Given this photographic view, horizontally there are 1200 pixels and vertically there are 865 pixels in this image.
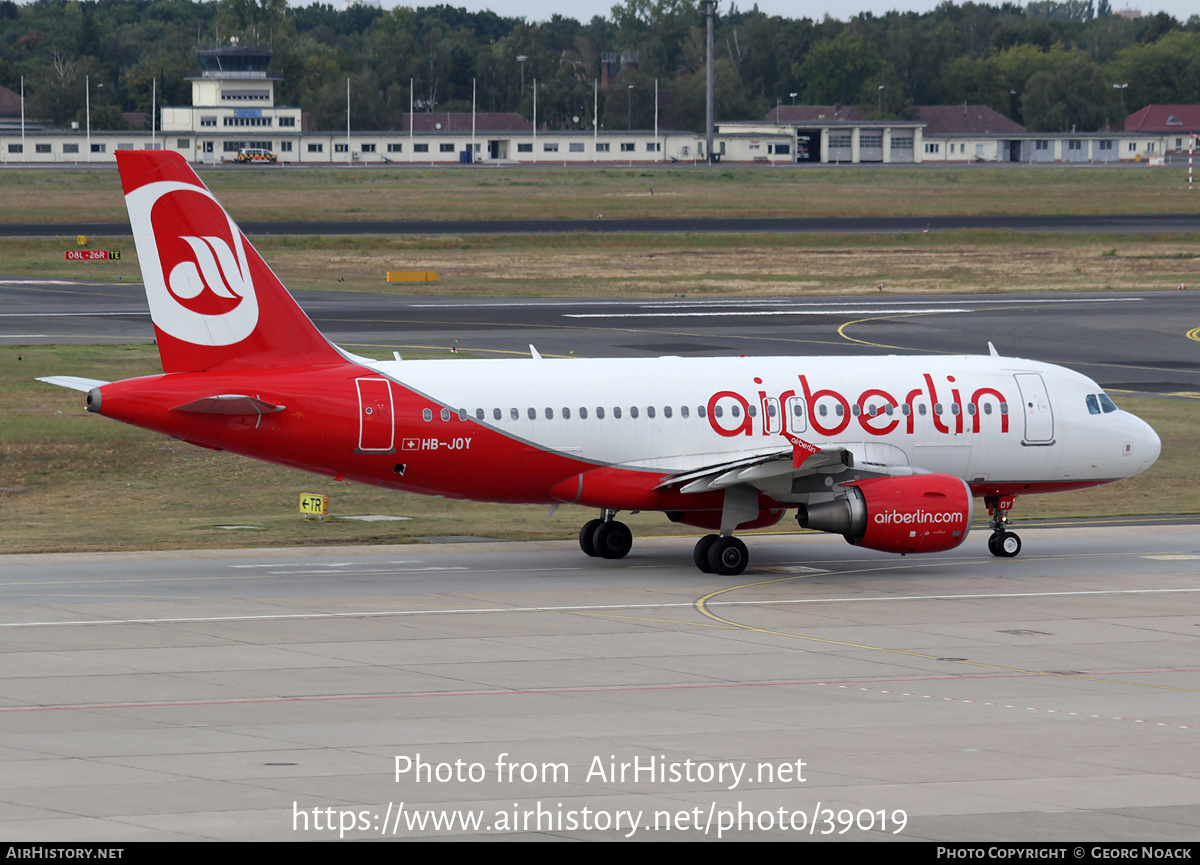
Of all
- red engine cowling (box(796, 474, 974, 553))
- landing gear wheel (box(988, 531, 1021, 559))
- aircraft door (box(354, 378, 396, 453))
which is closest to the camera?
aircraft door (box(354, 378, 396, 453))

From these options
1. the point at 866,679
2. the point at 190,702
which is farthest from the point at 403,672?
the point at 866,679

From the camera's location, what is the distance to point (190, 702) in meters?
22.5

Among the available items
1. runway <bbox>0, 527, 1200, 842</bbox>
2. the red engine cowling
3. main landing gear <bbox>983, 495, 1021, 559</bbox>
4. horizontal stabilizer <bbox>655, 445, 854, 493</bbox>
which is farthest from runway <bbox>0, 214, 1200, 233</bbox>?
the red engine cowling

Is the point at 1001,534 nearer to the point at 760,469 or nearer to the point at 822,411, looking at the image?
the point at 822,411

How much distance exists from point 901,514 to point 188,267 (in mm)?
15383

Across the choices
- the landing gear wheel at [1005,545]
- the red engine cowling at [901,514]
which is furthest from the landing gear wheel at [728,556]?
the landing gear wheel at [1005,545]

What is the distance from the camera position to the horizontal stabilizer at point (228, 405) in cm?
3117

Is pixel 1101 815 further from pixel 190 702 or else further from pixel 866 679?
pixel 190 702

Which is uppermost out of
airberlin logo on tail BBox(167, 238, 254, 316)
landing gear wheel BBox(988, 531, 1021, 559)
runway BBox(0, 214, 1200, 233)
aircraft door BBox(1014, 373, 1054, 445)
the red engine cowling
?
runway BBox(0, 214, 1200, 233)

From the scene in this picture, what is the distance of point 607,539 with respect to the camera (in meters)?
36.1

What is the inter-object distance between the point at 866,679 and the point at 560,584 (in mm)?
9631

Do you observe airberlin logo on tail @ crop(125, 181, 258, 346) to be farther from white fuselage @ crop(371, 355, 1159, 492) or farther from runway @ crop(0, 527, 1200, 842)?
runway @ crop(0, 527, 1200, 842)

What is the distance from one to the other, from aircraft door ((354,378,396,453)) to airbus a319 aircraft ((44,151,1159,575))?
0.03m

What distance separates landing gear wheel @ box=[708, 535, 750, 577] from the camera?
112 ft
